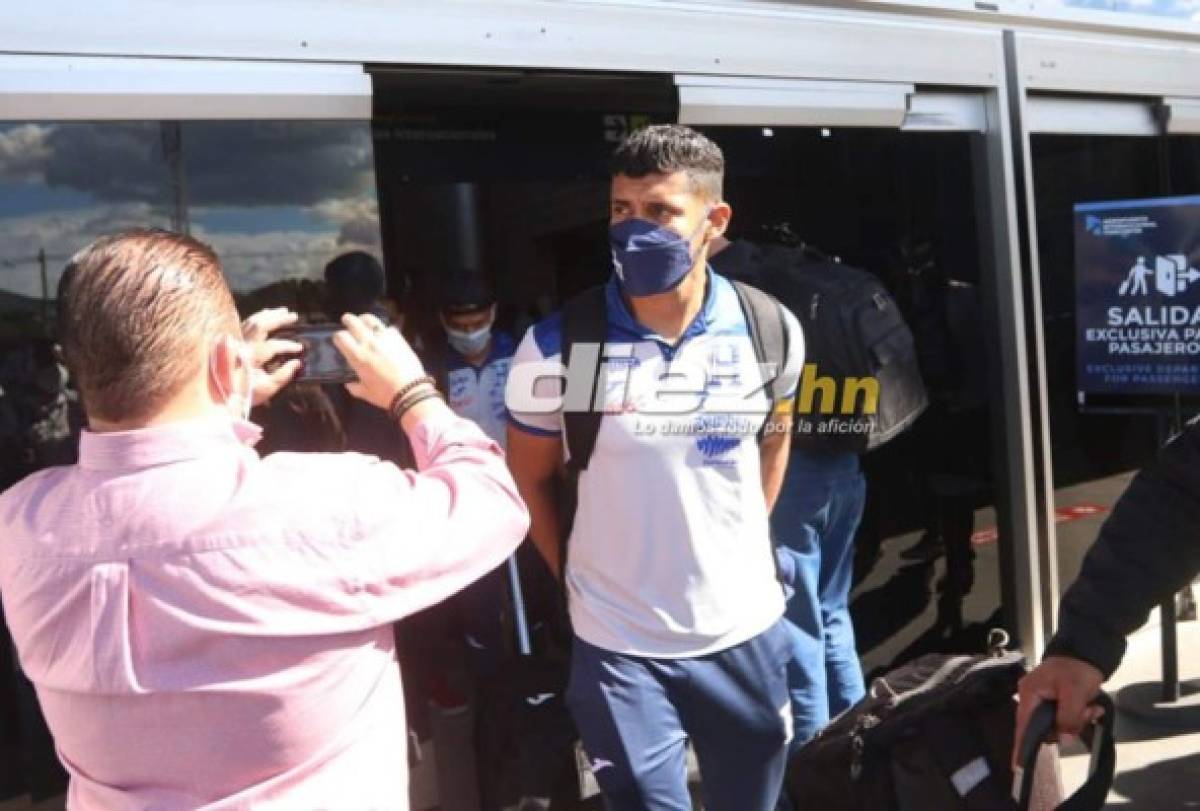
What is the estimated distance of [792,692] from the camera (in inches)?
130

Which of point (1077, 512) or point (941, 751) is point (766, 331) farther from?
point (1077, 512)

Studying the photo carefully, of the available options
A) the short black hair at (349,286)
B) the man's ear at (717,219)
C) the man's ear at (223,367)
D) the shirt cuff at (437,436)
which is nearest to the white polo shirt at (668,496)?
the man's ear at (717,219)

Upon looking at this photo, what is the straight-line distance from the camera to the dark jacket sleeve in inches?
72.5

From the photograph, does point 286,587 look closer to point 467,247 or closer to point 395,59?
point 395,59

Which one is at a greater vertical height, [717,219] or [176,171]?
[176,171]

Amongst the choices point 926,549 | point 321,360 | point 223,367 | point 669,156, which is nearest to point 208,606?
point 223,367

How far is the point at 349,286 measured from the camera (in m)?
3.03

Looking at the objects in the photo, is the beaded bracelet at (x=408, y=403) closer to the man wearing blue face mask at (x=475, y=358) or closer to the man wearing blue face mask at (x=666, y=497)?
the man wearing blue face mask at (x=666, y=497)

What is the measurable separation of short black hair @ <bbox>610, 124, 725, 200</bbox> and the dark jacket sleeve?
1.22 meters

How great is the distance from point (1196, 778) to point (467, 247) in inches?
122

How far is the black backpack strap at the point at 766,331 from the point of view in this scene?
271cm

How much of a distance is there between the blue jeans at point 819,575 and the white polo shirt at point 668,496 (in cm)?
72

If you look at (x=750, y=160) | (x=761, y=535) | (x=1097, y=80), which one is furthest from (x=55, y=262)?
(x=1097, y=80)

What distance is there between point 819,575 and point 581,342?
150 cm
